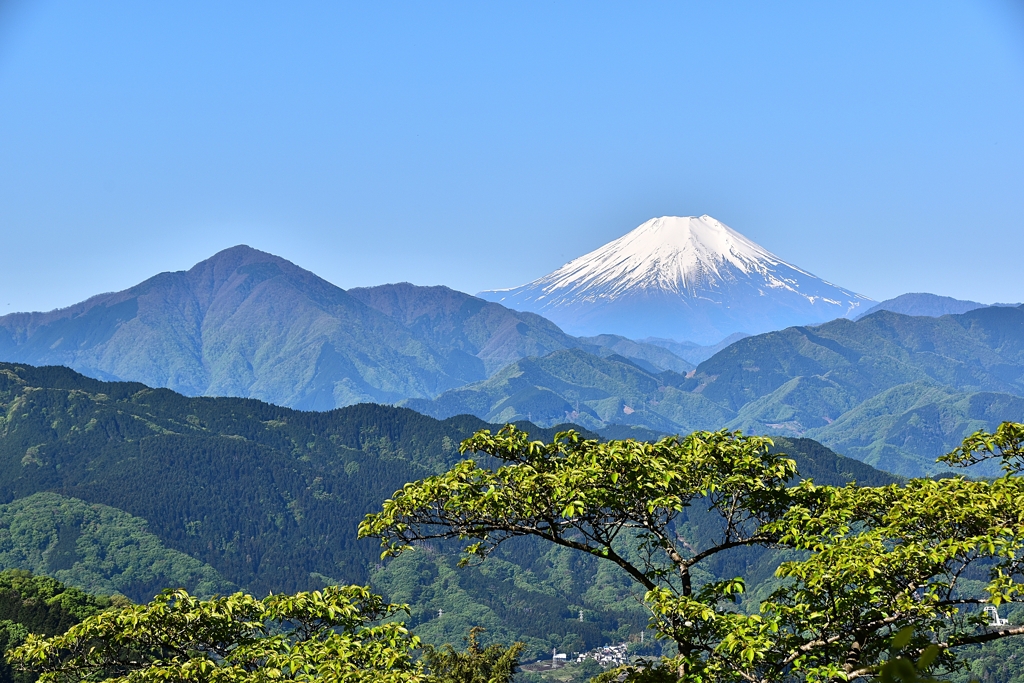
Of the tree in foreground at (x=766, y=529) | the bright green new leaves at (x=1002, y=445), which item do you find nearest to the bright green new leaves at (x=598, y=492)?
the tree in foreground at (x=766, y=529)

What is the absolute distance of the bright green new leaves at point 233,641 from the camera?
59.6 feet

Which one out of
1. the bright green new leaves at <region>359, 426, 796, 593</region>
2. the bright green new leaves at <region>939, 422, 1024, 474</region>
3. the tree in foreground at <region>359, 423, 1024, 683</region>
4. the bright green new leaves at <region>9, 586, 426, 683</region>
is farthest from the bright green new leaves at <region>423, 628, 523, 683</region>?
the bright green new leaves at <region>939, 422, 1024, 474</region>

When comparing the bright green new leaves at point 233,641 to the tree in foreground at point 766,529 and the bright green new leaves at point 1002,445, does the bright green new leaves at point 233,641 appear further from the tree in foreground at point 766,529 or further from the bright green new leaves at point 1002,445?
the bright green new leaves at point 1002,445

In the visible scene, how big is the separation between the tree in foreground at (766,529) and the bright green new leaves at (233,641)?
2226 mm

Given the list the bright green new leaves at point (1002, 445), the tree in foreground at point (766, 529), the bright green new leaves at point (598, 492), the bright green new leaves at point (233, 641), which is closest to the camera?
the tree in foreground at point (766, 529)

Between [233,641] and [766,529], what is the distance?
12042mm

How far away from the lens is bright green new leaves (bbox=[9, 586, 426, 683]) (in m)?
18.2

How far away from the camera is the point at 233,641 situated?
21672mm

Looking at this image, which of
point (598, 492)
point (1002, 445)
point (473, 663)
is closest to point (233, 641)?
point (598, 492)

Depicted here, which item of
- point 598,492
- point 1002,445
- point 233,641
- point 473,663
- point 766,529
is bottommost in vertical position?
point 473,663

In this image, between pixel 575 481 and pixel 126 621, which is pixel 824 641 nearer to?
pixel 575 481

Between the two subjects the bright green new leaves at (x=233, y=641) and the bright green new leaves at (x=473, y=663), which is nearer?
the bright green new leaves at (x=233, y=641)

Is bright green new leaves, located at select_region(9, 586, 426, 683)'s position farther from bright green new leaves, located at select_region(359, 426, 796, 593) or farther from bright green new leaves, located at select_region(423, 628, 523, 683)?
bright green new leaves, located at select_region(423, 628, 523, 683)

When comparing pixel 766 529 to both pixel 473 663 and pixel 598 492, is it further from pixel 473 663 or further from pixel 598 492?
pixel 473 663
